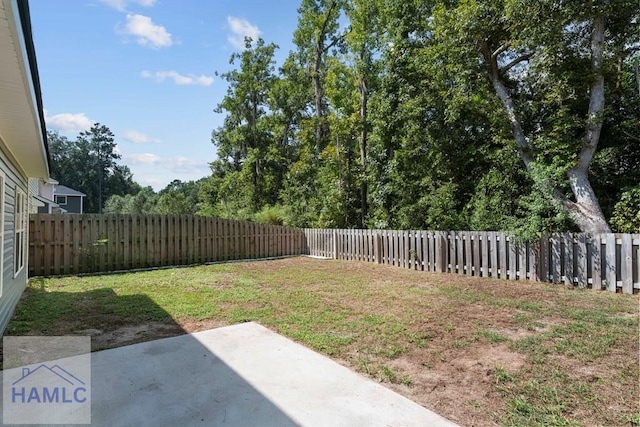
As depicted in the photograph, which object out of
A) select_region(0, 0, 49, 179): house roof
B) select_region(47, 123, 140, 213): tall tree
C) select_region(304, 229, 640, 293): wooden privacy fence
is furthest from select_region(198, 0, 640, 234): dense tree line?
select_region(47, 123, 140, 213): tall tree

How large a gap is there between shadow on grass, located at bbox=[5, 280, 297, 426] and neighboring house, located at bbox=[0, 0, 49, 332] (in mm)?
747

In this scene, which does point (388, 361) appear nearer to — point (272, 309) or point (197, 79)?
point (272, 309)

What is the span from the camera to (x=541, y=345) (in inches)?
142

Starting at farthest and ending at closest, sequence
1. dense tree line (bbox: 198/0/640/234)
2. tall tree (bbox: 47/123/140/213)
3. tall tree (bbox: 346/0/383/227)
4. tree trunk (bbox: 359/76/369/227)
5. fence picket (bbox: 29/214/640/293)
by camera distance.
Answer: tall tree (bbox: 47/123/140/213)
tree trunk (bbox: 359/76/369/227)
tall tree (bbox: 346/0/383/227)
dense tree line (bbox: 198/0/640/234)
fence picket (bbox: 29/214/640/293)

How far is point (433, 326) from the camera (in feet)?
14.1

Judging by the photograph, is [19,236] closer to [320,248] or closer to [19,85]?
[19,85]

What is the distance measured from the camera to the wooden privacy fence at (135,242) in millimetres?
8828

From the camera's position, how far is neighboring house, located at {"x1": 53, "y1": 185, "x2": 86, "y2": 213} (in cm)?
3506

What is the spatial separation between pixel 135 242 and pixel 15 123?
6.77 m

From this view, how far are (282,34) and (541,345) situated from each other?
21618 mm

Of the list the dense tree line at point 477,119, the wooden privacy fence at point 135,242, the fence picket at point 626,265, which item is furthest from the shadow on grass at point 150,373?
the dense tree line at point 477,119

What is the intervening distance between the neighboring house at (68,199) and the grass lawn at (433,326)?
3371 centimetres

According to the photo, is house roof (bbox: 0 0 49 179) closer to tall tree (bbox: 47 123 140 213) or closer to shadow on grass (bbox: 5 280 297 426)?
shadow on grass (bbox: 5 280 297 426)

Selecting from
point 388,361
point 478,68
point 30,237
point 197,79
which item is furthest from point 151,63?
point 388,361
